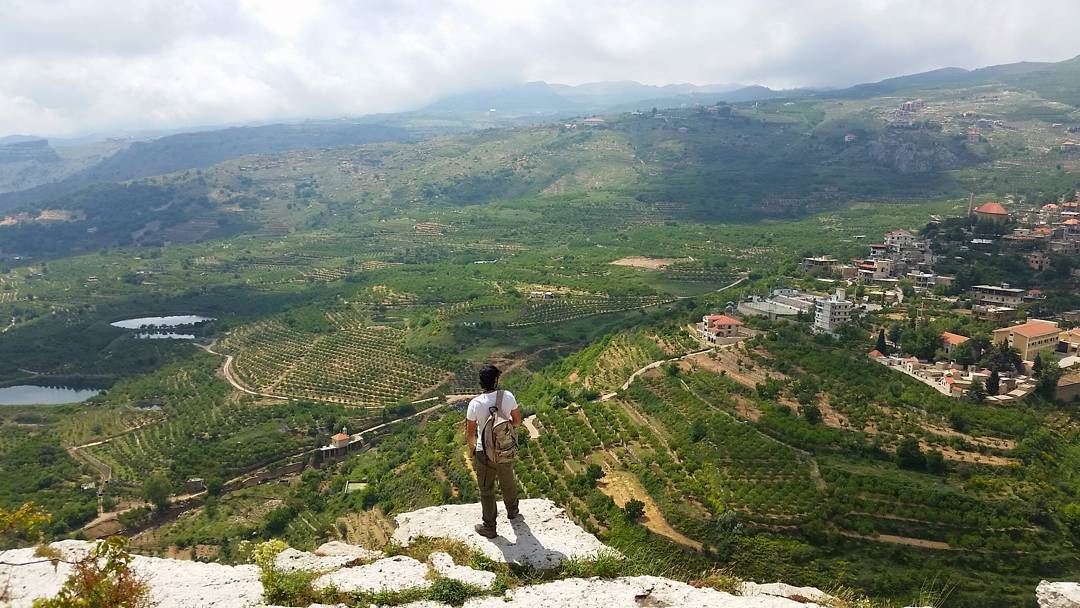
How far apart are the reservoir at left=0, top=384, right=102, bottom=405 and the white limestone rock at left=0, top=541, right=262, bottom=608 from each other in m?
54.4

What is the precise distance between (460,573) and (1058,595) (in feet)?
20.4

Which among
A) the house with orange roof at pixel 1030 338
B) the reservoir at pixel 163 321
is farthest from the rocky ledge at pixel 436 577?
the reservoir at pixel 163 321

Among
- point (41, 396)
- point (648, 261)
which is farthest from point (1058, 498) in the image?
point (41, 396)

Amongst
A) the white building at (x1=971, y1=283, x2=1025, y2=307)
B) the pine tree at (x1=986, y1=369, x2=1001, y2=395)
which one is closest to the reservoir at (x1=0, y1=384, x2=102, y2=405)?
the pine tree at (x1=986, y1=369, x2=1001, y2=395)

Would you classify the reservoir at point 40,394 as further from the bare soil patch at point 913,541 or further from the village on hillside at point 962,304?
the bare soil patch at point 913,541

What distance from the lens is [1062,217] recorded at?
5538 cm

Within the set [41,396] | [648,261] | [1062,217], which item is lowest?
[41,396]

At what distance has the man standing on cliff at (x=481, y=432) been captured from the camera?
24.6ft

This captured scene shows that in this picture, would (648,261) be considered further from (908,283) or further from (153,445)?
(153,445)

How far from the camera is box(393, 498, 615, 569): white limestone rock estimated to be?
724 centimetres

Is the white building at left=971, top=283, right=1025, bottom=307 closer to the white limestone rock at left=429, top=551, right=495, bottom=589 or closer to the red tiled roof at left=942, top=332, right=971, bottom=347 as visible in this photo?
the red tiled roof at left=942, top=332, right=971, bottom=347

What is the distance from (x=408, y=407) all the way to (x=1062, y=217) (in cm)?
5500

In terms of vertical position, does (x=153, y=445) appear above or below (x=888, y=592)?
below

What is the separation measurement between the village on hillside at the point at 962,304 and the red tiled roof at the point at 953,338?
66 mm
